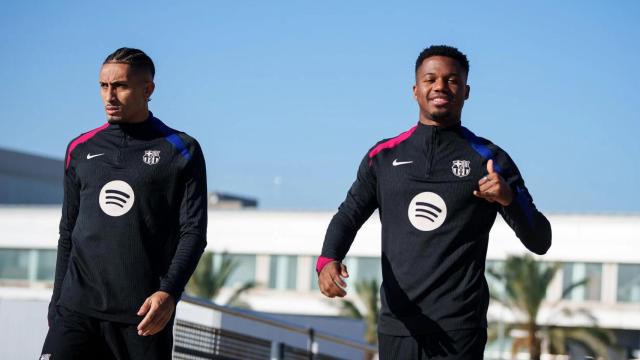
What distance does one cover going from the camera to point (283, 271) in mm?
73562

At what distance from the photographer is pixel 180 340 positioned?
937cm

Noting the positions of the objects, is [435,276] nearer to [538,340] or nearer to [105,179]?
[105,179]

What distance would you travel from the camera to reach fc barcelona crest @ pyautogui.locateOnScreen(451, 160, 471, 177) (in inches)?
223

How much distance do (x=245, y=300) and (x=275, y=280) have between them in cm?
328

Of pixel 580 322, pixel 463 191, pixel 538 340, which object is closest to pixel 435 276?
pixel 463 191

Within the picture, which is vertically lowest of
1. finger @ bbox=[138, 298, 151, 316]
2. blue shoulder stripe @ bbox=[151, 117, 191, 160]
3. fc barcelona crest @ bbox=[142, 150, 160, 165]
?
finger @ bbox=[138, 298, 151, 316]

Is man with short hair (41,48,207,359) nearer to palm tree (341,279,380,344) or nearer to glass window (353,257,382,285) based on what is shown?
palm tree (341,279,380,344)

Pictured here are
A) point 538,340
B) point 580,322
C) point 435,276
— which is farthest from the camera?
point 580,322

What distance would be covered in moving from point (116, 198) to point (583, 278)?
205 ft

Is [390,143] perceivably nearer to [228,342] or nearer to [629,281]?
[228,342]

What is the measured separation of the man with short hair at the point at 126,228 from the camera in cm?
546

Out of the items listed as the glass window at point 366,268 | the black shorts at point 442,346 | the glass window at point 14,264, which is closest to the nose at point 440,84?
the black shorts at point 442,346

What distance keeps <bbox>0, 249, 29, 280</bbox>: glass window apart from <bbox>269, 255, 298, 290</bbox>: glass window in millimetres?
16101

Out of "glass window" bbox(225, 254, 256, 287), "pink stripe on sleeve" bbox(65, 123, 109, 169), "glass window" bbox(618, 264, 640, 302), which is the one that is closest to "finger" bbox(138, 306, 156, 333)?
"pink stripe on sleeve" bbox(65, 123, 109, 169)
